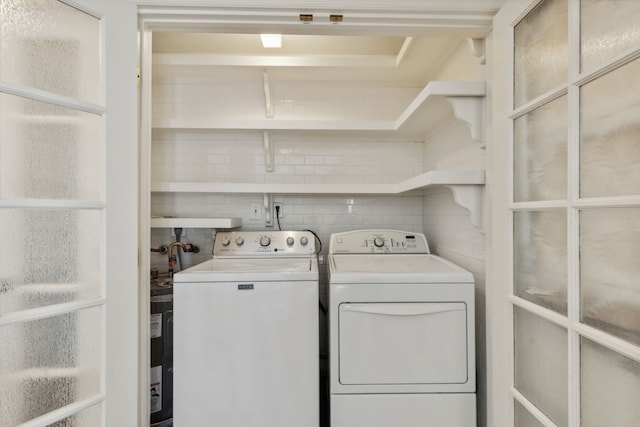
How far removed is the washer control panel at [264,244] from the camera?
6.68 feet

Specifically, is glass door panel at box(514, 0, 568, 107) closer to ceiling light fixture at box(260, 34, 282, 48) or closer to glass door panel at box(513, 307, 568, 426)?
glass door panel at box(513, 307, 568, 426)

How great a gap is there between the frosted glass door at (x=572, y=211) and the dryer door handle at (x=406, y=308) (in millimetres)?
251

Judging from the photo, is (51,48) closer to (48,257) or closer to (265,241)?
(48,257)

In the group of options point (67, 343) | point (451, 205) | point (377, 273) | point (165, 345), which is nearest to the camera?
point (67, 343)

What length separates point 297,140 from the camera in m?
2.32

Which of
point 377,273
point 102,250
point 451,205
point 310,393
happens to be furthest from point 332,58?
point 310,393

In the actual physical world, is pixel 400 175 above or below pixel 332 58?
below

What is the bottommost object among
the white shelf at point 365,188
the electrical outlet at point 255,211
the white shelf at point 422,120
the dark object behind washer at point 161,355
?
the dark object behind washer at point 161,355

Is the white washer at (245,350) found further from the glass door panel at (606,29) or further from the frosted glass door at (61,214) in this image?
the glass door panel at (606,29)

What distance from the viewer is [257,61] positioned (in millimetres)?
1950

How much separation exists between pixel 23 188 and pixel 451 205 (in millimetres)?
1919

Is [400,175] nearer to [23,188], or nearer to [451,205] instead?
[451,205]

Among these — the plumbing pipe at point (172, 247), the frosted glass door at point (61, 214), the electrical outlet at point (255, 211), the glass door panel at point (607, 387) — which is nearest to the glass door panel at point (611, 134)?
the glass door panel at point (607, 387)

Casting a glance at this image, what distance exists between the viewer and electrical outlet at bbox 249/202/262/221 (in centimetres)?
231
